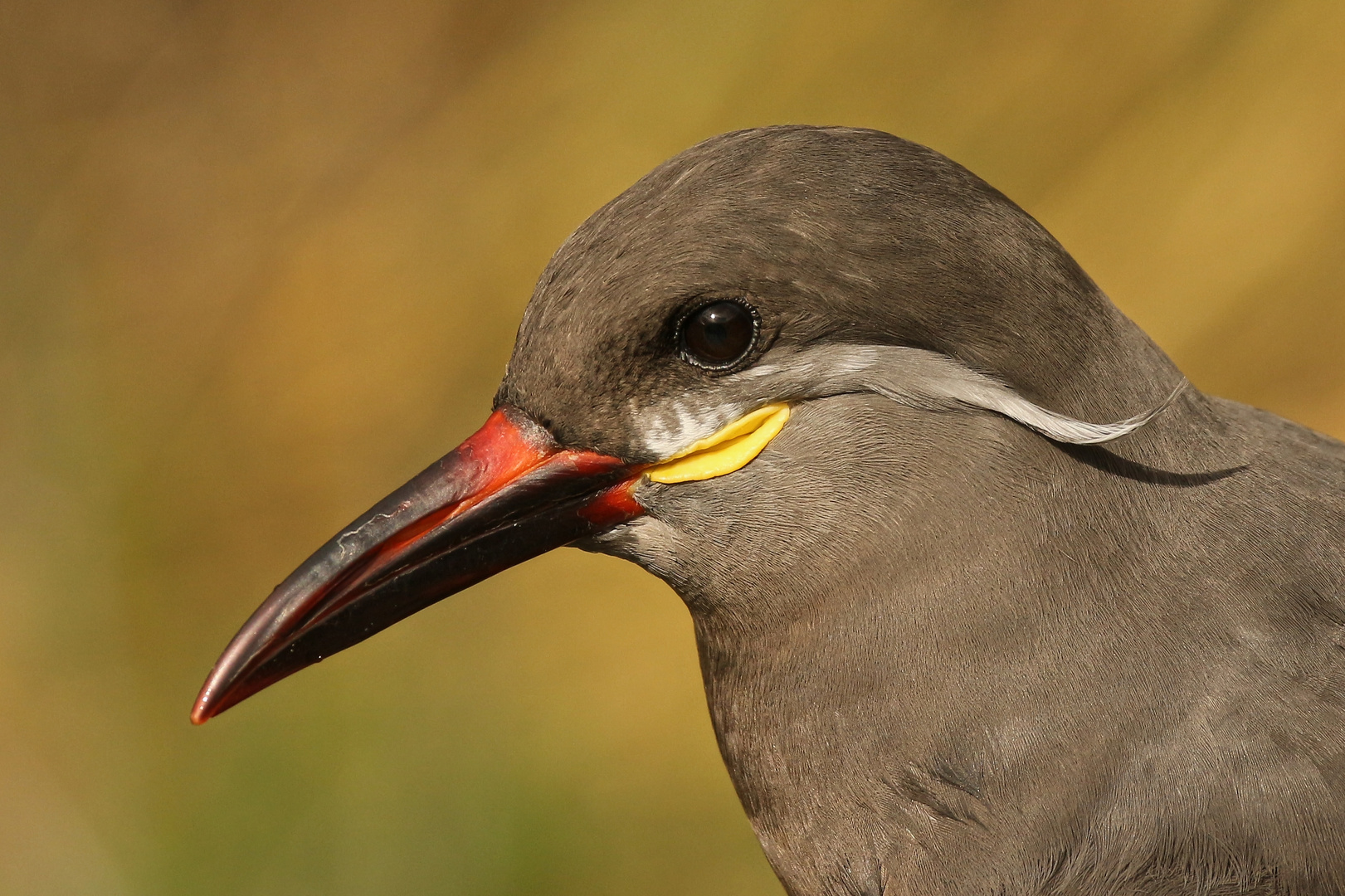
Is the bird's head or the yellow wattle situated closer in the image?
the bird's head

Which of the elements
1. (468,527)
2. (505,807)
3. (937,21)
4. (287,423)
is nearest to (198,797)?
(505,807)

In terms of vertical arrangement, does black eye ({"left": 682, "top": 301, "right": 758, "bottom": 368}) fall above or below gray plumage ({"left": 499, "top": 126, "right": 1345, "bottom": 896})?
above

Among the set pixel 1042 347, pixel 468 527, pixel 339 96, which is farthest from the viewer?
pixel 339 96

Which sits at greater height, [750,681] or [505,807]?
[505,807]

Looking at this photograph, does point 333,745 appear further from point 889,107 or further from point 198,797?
point 889,107

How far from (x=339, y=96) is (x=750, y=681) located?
3.75 metres

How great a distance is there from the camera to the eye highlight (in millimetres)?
1838

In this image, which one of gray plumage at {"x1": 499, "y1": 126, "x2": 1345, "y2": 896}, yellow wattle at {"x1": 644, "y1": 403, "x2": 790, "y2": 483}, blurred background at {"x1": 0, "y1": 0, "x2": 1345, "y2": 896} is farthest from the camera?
blurred background at {"x1": 0, "y1": 0, "x2": 1345, "y2": 896}

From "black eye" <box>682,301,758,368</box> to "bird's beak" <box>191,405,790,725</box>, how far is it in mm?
127

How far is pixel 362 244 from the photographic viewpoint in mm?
5168

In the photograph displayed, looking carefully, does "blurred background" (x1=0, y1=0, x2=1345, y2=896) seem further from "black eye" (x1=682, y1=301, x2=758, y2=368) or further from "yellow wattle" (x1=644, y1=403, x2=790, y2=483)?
"black eye" (x1=682, y1=301, x2=758, y2=368)

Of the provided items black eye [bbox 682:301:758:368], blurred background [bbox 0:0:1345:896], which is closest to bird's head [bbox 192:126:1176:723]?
black eye [bbox 682:301:758:368]

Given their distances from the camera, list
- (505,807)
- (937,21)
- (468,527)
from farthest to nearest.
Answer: (937,21), (505,807), (468,527)

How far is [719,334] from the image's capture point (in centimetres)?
186
